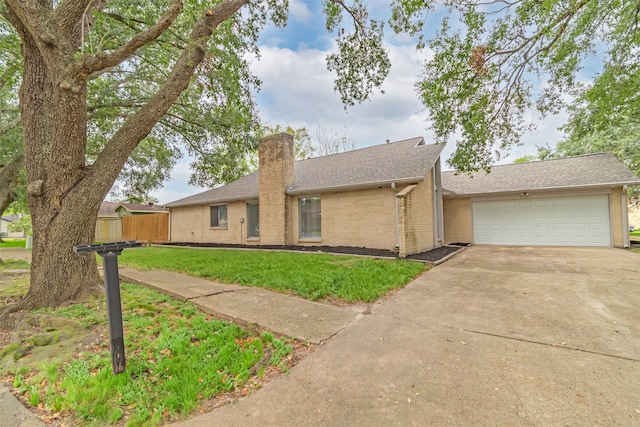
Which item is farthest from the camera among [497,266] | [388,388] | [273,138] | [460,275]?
[273,138]

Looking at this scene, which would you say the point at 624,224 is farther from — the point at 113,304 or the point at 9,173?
the point at 9,173

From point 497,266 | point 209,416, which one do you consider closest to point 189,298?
point 209,416

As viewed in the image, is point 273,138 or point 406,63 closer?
point 406,63

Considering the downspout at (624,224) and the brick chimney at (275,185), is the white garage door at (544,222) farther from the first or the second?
the brick chimney at (275,185)

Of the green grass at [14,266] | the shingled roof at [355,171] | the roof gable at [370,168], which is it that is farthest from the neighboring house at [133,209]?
the roof gable at [370,168]

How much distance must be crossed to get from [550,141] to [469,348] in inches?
1144

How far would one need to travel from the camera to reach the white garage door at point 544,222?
37.9 feet

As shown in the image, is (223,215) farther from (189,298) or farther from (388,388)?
(388,388)

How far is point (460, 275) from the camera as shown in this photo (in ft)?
21.5

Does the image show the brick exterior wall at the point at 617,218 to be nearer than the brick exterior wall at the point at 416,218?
No

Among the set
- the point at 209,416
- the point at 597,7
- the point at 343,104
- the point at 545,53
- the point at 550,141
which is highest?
the point at 550,141

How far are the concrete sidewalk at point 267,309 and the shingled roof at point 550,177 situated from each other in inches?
437

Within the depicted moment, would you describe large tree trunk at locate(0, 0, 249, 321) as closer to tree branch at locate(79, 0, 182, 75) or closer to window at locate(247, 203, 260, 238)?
tree branch at locate(79, 0, 182, 75)

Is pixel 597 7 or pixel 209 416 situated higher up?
pixel 597 7
